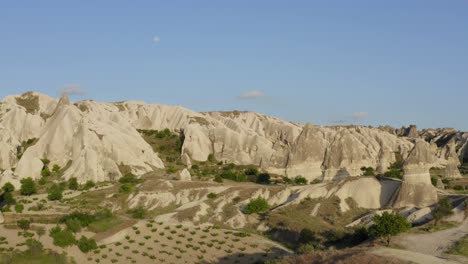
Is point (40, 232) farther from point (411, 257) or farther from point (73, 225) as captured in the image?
point (411, 257)

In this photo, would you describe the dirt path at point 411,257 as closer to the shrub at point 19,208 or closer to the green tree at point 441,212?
the green tree at point 441,212

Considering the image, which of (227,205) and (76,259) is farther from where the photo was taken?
(227,205)

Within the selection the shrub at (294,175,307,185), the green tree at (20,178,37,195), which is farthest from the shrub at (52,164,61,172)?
the shrub at (294,175,307,185)

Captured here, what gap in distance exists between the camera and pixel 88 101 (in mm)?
114125

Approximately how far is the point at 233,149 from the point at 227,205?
4637 cm

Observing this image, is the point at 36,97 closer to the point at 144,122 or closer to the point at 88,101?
the point at 88,101

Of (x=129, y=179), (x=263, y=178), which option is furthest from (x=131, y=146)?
(x=263, y=178)

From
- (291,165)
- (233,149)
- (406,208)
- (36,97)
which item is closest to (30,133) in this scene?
(36,97)

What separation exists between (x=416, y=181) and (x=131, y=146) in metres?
45.4

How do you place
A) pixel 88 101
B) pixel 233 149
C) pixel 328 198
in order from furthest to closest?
pixel 88 101 → pixel 233 149 → pixel 328 198

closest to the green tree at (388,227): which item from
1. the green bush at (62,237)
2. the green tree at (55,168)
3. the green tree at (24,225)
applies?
the green bush at (62,237)

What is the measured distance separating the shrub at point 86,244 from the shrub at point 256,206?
16.2 m

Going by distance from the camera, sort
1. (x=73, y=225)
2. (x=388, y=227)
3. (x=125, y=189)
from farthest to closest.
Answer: (x=125, y=189) < (x=73, y=225) < (x=388, y=227)

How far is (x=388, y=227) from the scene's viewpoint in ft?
112
